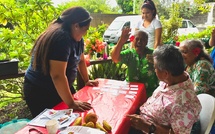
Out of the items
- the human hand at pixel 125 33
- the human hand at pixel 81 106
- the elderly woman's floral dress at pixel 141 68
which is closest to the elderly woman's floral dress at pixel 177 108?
the human hand at pixel 81 106

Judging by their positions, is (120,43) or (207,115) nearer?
(207,115)

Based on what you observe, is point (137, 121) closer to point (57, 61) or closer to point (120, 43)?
point (57, 61)

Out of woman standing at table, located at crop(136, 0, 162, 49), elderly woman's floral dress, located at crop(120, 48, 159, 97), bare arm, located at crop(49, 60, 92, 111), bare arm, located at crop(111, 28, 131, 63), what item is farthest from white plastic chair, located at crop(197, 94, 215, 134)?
woman standing at table, located at crop(136, 0, 162, 49)

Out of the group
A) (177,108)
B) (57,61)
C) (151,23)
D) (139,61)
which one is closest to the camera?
(177,108)

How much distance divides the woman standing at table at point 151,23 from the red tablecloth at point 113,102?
1.13 meters

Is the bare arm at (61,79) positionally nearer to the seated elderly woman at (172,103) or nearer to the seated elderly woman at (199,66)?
the seated elderly woman at (172,103)

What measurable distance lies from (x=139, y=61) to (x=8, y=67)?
4.79ft

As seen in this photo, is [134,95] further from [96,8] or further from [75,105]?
[96,8]

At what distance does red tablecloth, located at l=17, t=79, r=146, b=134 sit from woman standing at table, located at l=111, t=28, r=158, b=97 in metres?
0.15

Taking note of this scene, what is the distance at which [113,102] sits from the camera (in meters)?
1.55

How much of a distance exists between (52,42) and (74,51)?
0.25 meters

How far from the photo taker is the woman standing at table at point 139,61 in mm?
2092

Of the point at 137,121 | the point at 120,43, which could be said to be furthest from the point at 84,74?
the point at 137,121

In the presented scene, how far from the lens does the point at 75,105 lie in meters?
1.38
